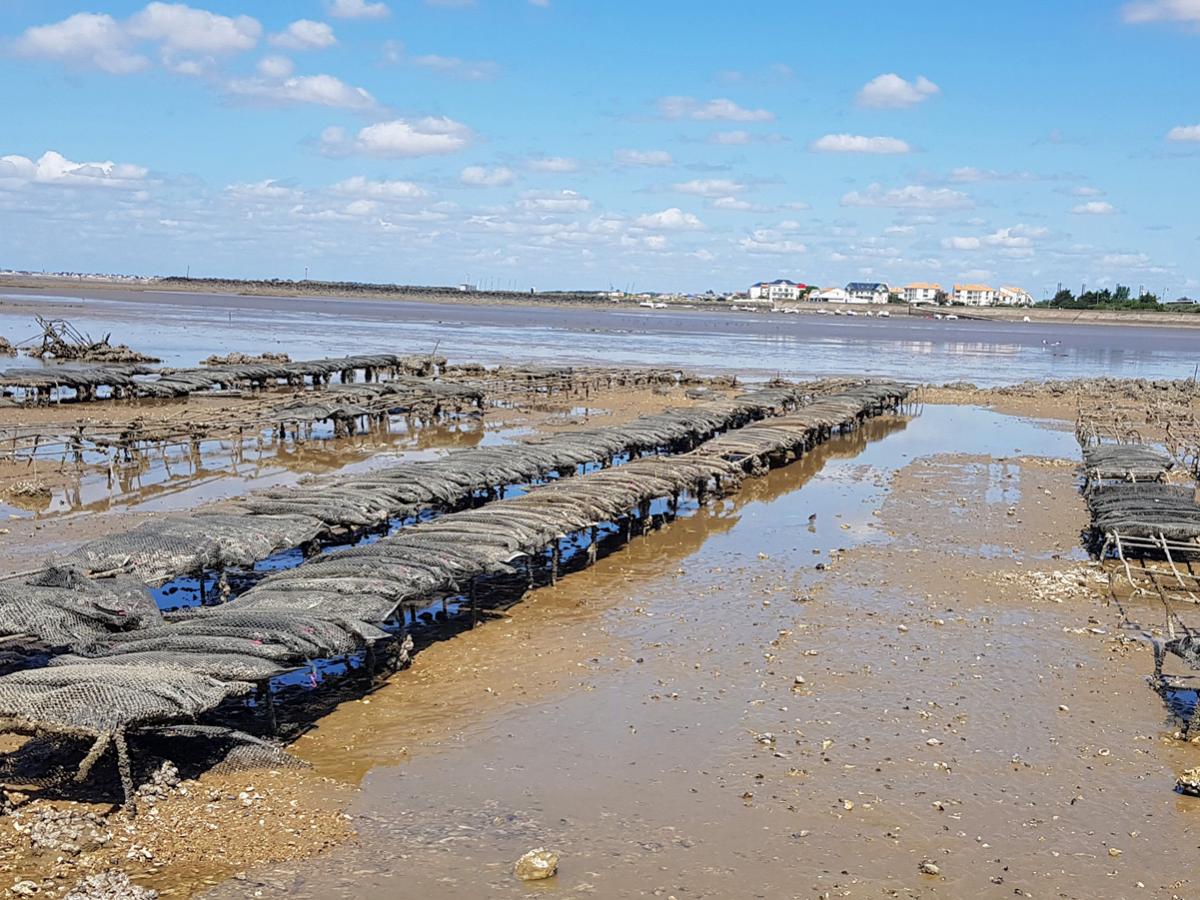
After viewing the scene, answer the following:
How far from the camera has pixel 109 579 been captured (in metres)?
13.9

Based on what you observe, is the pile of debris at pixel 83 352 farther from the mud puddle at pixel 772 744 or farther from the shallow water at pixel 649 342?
the mud puddle at pixel 772 744

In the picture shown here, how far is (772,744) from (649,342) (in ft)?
263

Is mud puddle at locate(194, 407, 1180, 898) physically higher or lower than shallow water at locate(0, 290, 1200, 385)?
lower

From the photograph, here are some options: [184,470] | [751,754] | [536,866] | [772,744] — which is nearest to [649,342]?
[184,470]

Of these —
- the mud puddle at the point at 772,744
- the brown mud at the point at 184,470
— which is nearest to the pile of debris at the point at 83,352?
the brown mud at the point at 184,470

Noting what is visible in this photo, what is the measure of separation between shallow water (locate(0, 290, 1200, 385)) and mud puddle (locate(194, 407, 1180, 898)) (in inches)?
1740

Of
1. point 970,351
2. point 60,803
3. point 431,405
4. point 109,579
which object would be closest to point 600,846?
point 60,803

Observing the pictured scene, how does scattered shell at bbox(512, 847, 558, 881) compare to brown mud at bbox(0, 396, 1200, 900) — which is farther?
brown mud at bbox(0, 396, 1200, 900)

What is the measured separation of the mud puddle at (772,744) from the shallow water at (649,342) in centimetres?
4419

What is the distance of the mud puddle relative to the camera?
31.3 ft

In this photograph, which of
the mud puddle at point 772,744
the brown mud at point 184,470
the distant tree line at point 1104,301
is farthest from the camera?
the distant tree line at point 1104,301

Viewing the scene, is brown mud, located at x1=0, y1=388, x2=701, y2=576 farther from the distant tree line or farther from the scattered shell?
the distant tree line

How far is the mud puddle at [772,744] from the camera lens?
9547 mm

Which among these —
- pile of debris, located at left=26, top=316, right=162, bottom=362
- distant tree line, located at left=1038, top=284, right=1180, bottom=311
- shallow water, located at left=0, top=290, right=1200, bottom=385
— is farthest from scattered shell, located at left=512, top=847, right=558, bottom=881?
distant tree line, located at left=1038, top=284, right=1180, bottom=311
